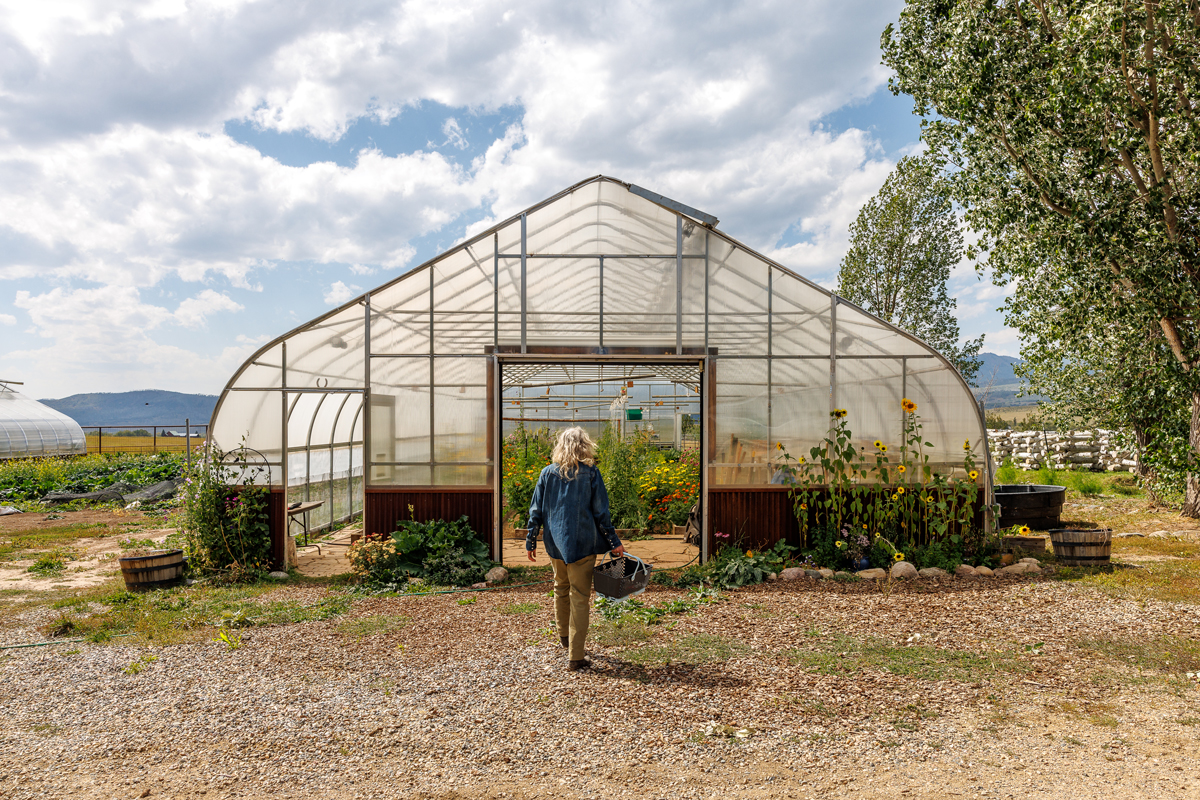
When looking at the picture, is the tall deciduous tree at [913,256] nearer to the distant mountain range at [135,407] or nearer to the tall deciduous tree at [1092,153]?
the tall deciduous tree at [1092,153]

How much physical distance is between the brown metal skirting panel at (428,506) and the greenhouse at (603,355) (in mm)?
16

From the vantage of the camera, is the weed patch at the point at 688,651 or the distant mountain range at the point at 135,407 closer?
the weed patch at the point at 688,651

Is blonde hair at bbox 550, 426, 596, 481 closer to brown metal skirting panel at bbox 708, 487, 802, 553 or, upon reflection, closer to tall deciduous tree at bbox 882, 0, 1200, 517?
brown metal skirting panel at bbox 708, 487, 802, 553

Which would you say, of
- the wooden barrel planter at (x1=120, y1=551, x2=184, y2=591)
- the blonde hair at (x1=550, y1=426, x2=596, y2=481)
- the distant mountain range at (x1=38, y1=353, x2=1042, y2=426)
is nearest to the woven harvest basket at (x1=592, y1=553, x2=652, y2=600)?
the blonde hair at (x1=550, y1=426, x2=596, y2=481)

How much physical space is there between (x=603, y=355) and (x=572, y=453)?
10.4 feet

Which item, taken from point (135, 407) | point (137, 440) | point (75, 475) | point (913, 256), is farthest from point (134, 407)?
point (913, 256)

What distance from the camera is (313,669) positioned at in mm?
4742

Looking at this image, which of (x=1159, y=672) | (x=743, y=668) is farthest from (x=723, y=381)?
Answer: (x=1159, y=672)

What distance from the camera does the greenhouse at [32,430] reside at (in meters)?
21.0

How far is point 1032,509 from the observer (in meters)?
9.97

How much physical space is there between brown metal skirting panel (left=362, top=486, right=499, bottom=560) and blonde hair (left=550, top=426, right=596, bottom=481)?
316 centimetres

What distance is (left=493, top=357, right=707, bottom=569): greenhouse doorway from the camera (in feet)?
29.0

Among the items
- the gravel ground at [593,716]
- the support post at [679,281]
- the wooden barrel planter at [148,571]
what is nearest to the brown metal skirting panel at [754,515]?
the support post at [679,281]

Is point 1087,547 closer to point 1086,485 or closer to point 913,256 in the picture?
point 1086,485
